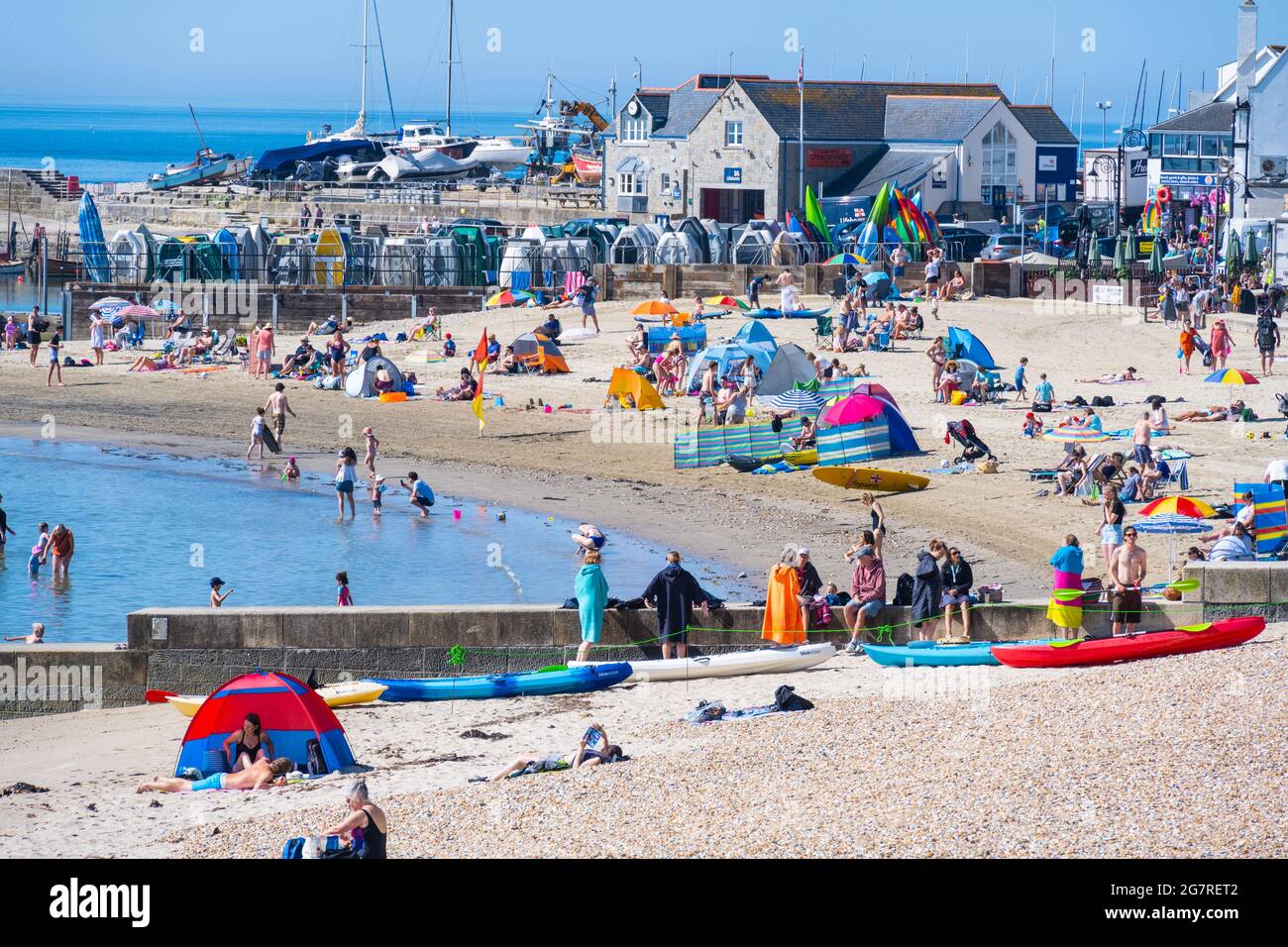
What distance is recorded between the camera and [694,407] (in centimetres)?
2902

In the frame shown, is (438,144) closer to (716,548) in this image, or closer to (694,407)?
(694,407)

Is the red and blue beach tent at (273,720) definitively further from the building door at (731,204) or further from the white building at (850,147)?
the building door at (731,204)

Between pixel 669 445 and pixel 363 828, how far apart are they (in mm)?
18209

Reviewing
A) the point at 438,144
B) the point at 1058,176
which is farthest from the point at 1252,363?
the point at 438,144

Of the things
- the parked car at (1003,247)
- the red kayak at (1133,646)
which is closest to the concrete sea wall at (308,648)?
the red kayak at (1133,646)

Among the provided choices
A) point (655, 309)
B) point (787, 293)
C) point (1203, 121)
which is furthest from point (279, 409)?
point (1203, 121)

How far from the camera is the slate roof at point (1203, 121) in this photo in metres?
65.0

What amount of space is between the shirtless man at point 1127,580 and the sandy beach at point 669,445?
317cm

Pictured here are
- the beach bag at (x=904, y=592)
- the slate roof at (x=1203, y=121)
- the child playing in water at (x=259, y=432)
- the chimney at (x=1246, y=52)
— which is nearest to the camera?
the beach bag at (x=904, y=592)

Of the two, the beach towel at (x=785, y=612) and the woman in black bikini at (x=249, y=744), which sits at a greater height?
the beach towel at (x=785, y=612)

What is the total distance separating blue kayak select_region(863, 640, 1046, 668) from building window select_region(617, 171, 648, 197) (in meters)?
49.9

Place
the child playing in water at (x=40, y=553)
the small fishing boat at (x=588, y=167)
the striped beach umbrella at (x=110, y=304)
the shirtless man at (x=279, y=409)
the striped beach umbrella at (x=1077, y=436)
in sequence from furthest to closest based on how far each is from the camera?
the small fishing boat at (x=588, y=167)
the striped beach umbrella at (x=110, y=304)
the shirtless man at (x=279, y=409)
the striped beach umbrella at (x=1077, y=436)
the child playing in water at (x=40, y=553)

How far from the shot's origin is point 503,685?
14.0 m

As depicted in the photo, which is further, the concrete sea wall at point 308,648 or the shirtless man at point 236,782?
the concrete sea wall at point 308,648
